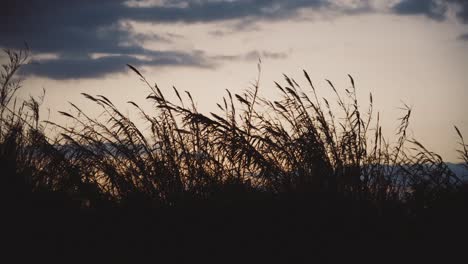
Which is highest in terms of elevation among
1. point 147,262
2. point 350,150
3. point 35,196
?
point 350,150

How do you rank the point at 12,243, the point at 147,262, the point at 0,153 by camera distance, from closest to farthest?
the point at 147,262
the point at 12,243
the point at 0,153

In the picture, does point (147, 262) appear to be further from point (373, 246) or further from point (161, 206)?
point (373, 246)

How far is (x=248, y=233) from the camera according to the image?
3.56 metres

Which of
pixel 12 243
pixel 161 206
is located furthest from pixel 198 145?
pixel 12 243

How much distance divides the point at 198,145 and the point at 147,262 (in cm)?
176

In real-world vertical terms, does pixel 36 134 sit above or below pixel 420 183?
above

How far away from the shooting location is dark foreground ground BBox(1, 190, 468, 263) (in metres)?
3.38

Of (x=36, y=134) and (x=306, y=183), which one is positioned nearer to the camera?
(x=306, y=183)

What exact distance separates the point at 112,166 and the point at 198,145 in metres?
0.92

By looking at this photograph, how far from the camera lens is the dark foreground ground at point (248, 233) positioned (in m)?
3.38

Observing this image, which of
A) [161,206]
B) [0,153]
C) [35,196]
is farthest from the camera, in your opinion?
[0,153]

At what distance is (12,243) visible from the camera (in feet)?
12.0

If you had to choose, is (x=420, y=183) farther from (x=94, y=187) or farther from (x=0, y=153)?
(x=0, y=153)

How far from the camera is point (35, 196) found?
461 cm
